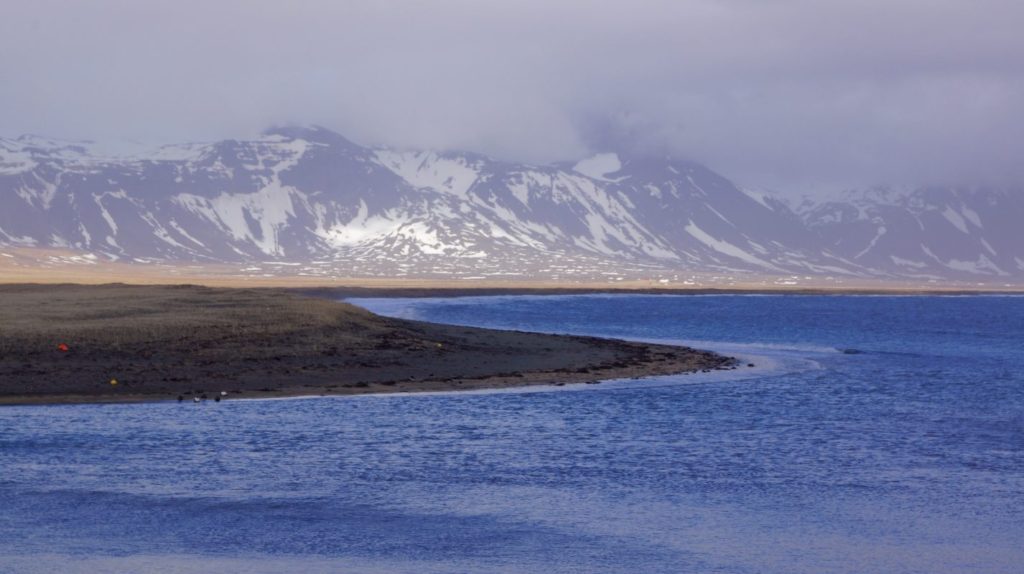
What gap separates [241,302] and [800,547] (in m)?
57.2

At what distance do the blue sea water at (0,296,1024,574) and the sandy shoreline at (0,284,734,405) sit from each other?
3.46m

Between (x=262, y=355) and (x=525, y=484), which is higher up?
(x=262, y=355)

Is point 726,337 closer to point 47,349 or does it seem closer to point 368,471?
point 47,349

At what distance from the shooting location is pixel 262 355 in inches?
2162

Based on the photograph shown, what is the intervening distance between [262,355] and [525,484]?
85.7ft

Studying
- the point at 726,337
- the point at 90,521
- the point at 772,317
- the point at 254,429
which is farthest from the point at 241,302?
the point at 772,317

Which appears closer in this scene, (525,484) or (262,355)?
(525,484)

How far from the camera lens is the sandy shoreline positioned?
1875 inches

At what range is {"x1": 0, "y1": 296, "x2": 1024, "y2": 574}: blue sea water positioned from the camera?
24.5 meters

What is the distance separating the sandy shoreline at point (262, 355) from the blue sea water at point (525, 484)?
11.3 ft

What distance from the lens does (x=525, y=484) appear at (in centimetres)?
3106

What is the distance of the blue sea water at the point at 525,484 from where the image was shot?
24453mm

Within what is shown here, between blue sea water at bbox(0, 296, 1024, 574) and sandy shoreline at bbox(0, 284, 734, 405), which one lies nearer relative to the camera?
blue sea water at bbox(0, 296, 1024, 574)

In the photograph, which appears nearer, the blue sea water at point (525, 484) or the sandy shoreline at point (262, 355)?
the blue sea water at point (525, 484)
